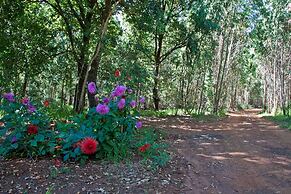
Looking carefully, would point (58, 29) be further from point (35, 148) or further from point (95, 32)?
point (35, 148)

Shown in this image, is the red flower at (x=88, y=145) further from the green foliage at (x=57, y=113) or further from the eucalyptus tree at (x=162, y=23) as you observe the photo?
the eucalyptus tree at (x=162, y=23)

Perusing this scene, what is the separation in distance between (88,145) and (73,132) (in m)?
0.57

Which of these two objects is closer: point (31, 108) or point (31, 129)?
point (31, 129)

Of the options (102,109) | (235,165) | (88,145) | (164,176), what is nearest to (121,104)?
(102,109)

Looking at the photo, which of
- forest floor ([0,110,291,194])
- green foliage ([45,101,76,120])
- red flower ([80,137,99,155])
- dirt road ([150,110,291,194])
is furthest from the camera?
green foliage ([45,101,76,120])

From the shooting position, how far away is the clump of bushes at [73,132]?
4.82 metres

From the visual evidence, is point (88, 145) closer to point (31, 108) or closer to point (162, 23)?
point (31, 108)

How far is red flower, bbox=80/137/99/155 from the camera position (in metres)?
4.59

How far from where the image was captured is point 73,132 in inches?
199

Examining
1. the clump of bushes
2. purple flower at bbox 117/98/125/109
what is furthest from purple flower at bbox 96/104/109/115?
purple flower at bbox 117/98/125/109

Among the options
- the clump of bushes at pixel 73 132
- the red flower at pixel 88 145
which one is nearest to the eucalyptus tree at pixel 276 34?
the clump of bushes at pixel 73 132

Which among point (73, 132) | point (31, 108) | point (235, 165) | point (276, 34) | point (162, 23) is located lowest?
point (235, 165)

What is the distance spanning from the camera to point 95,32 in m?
11.1

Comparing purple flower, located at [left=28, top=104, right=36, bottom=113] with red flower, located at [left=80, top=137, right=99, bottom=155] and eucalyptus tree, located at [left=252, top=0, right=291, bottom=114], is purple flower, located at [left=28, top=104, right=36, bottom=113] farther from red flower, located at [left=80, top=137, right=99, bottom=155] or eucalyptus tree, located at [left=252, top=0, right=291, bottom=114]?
eucalyptus tree, located at [left=252, top=0, right=291, bottom=114]
